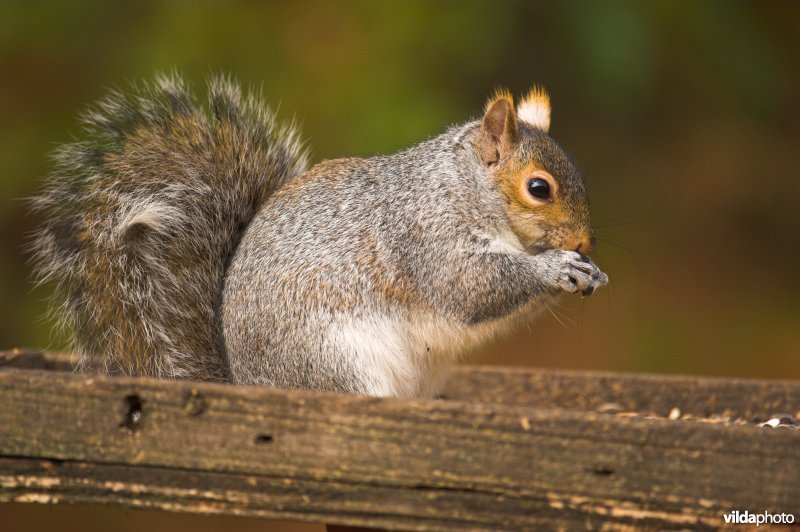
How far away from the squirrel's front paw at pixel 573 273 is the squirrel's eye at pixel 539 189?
112 mm

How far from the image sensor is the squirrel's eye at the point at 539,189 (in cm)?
195

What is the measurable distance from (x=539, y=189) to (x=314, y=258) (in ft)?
1.47

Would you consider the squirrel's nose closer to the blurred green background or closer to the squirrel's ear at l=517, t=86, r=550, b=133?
the squirrel's ear at l=517, t=86, r=550, b=133

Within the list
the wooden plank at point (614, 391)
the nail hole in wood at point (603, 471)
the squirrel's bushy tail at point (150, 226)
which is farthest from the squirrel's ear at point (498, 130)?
the nail hole in wood at point (603, 471)

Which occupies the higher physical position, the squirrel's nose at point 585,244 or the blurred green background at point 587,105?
the blurred green background at point 587,105

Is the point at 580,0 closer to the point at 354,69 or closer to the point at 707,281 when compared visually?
the point at 354,69

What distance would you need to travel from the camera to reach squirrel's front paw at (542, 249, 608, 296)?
188cm

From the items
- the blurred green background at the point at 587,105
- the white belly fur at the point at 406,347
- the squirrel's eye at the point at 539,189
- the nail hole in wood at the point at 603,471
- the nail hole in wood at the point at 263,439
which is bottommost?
the nail hole in wood at the point at 603,471

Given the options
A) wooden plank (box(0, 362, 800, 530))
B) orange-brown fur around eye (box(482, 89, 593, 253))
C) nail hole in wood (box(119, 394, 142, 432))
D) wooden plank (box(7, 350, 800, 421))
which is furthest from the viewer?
wooden plank (box(7, 350, 800, 421))

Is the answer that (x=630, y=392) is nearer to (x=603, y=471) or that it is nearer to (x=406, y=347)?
(x=406, y=347)

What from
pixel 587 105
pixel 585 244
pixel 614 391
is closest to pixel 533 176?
pixel 585 244

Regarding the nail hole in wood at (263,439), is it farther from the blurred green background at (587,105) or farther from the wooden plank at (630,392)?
the blurred green background at (587,105)

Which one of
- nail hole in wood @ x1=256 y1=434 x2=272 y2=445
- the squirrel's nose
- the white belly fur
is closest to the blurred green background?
the squirrel's nose

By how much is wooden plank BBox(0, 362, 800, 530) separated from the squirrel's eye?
580 millimetres
